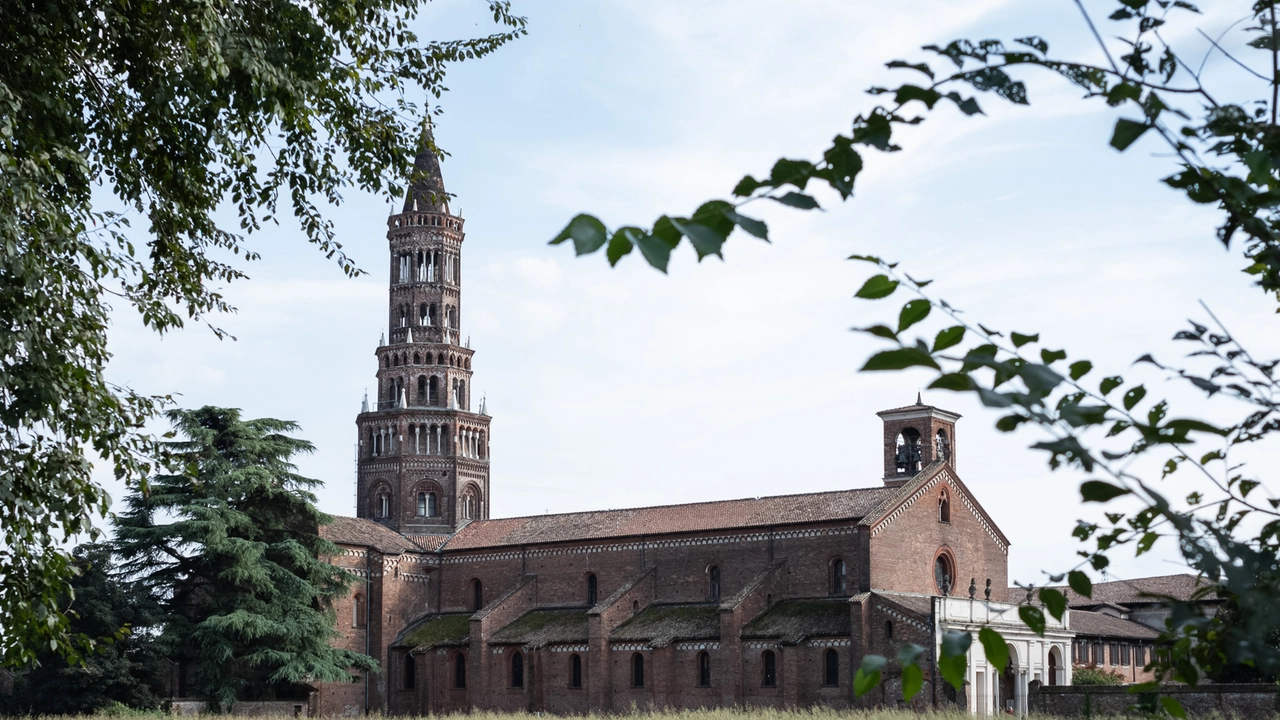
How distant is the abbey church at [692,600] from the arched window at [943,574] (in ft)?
0.24

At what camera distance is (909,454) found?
43250mm

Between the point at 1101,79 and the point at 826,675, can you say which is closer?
the point at 1101,79

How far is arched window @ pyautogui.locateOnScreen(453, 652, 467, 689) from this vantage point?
149 ft

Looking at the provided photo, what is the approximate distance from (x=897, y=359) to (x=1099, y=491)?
1.60 ft

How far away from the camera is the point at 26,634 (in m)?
8.91

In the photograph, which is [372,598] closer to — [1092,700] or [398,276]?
[398,276]

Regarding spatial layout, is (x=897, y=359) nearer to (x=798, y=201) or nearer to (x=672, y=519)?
(x=798, y=201)

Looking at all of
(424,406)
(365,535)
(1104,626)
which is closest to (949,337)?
(365,535)

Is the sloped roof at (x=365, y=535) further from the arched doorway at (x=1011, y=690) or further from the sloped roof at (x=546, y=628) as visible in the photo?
the arched doorway at (x=1011, y=690)

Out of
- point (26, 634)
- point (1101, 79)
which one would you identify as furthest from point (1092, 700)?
point (1101, 79)

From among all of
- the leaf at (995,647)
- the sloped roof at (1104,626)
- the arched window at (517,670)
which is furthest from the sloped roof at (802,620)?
the leaf at (995,647)

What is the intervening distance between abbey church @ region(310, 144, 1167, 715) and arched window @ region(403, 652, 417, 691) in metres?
0.07

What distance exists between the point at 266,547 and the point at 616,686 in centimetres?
1222

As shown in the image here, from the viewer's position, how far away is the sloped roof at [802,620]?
125 feet
